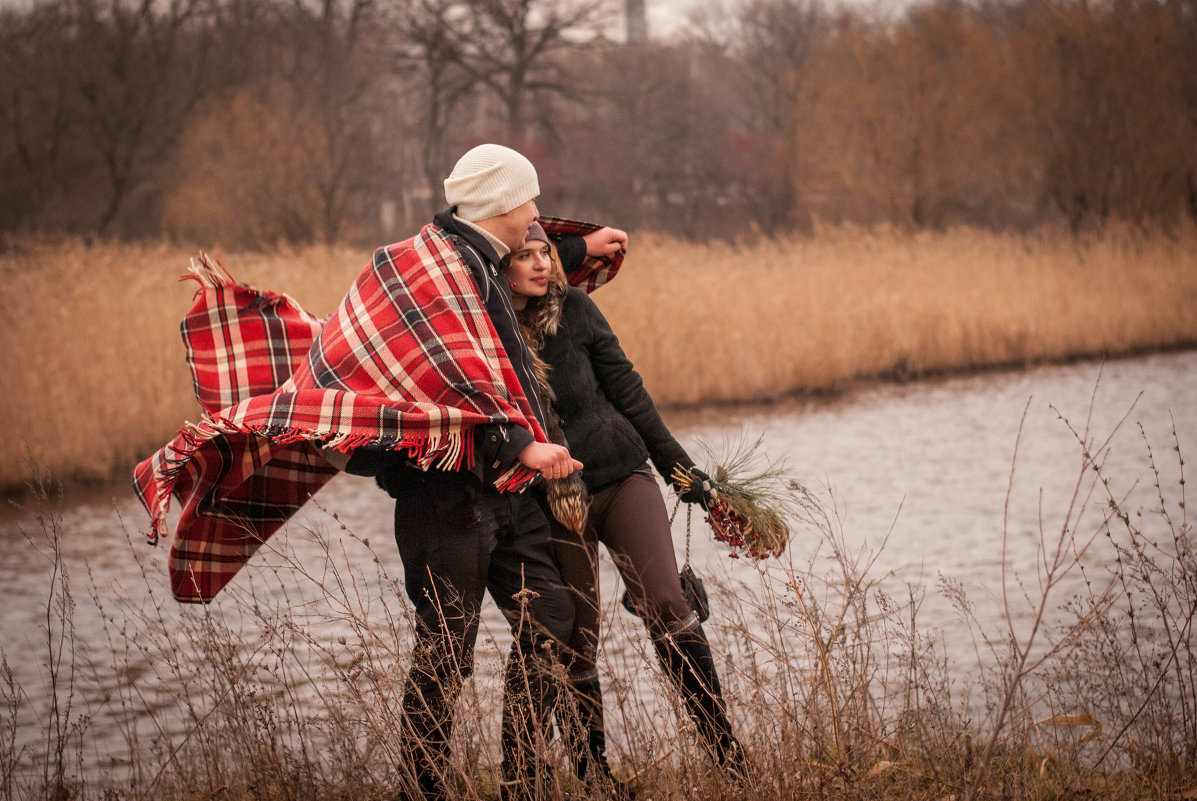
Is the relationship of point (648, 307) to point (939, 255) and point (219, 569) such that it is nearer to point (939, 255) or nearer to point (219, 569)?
point (939, 255)

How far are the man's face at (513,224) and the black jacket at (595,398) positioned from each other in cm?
28

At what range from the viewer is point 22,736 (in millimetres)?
4570

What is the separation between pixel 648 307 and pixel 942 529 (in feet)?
16.9

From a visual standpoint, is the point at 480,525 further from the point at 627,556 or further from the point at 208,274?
the point at 208,274

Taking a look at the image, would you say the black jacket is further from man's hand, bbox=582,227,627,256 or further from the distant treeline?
the distant treeline

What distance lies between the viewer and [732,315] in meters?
12.4

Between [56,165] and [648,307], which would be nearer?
[648,307]

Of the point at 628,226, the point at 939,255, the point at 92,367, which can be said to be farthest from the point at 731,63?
the point at 92,367

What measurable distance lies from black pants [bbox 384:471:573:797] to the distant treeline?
1377 cm

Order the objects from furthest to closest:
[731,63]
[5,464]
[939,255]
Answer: [731,63]
[939,255]
[5,464]

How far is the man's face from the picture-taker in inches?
122

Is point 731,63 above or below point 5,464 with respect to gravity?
above

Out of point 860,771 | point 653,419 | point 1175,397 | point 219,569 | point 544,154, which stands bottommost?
point 1175,397

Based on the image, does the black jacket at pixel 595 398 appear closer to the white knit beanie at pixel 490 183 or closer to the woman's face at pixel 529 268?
the woman's face at pixel 529 268
